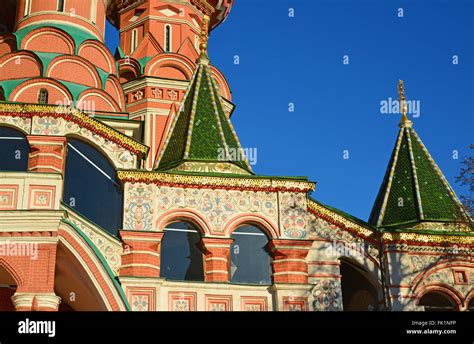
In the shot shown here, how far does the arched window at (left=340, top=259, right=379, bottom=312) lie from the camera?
49.4ft

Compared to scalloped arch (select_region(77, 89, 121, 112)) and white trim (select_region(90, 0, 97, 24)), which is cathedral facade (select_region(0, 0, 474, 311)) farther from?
white trim (select_region(90, 0, 97, 24))

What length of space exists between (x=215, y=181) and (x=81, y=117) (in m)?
2.82

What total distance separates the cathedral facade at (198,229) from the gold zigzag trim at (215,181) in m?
0.02

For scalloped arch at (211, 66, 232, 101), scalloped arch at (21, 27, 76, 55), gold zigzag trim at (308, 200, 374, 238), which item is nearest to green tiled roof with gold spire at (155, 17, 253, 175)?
gold zigzag trim at (308, 200, 374, 238)

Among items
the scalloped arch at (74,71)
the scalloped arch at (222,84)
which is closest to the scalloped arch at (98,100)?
the scalloped arch at (74,71)

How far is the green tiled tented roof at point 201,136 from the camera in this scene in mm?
14875

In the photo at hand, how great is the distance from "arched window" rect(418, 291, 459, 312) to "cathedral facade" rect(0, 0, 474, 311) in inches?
1.1

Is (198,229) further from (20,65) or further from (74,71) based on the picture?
(20,65)

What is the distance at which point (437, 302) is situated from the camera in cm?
1517

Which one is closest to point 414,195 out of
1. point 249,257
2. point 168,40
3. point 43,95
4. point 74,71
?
point 249,257

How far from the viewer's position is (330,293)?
14289 millimetres

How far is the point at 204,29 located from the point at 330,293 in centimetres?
714
